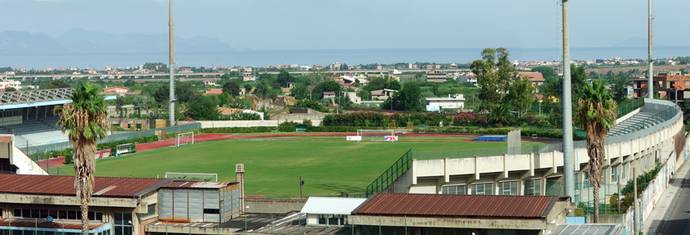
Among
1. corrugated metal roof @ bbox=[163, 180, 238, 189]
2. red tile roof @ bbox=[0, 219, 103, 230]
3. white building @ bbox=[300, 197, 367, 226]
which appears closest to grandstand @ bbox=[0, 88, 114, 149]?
red tile roof @ bbox=[0, 219, 103, 230]

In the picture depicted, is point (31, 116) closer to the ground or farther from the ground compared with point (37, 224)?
farther from the ground

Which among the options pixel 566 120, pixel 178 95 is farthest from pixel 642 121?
pixel 178 95

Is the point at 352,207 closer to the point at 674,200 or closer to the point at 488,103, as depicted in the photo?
the point at 674,200

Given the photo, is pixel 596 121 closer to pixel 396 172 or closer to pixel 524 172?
pixel 524 172

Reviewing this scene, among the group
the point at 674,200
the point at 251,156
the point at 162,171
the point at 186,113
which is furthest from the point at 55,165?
the point at 186,113

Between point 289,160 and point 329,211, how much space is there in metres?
37.0

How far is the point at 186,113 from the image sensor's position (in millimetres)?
126438

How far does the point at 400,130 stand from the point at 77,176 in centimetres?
7518

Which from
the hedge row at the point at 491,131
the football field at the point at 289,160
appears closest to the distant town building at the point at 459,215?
the football field at the point at 289,160

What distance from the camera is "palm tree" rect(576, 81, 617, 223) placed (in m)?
41.0

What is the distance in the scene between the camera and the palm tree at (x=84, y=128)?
33.8m

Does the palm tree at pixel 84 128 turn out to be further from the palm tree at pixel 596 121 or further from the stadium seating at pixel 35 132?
the stadium seating at pixel 35 132

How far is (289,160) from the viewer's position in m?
75.2

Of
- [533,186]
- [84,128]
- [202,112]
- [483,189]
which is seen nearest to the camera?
[84,128]
